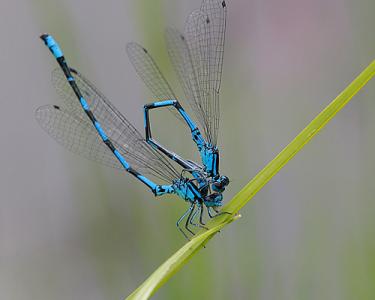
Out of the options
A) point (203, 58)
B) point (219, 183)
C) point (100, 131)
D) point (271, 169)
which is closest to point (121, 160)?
point (100, 131)

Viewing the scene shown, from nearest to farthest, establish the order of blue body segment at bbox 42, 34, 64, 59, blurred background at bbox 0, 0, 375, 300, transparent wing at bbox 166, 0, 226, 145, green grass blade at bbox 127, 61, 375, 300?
1. green grass blade at bbox 127, 61, 375, 300
2. transparent wing at bbox 166, 0, 226, 145
3. blue body segment at bbox 42, 34, 64, 59
4. blurred background at bbox 0, 0, 375, 300

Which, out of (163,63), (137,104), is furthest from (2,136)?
(163,63)

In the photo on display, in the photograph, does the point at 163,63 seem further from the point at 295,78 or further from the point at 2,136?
the point at 2,136

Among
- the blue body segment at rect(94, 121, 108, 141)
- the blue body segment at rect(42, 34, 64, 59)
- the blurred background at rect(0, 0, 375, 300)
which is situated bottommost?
the blurred background at rect(0, 0, 375, 300)

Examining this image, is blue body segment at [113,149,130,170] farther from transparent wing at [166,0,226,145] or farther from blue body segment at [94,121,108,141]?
transparent wing at [166,0,226,145]

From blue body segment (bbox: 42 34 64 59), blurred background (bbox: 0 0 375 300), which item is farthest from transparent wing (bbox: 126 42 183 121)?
blue body segment (bbox: 42 34 64 59)
